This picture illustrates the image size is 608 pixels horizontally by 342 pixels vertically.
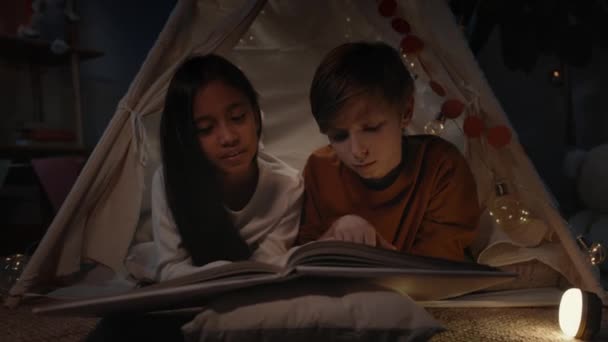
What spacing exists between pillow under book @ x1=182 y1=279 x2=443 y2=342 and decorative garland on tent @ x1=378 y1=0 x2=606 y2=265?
0.40 meters

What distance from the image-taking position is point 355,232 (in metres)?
0.88

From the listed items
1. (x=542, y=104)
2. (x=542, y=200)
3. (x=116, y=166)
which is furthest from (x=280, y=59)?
(x=542, y=104)

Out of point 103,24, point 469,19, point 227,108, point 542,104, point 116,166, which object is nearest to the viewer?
point 227,108

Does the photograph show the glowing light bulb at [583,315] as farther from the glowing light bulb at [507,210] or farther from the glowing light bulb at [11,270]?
the glowing light bulb at [11,270]

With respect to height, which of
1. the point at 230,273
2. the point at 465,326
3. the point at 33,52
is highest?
the point at 33,52

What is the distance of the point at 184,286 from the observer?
0.62 meters

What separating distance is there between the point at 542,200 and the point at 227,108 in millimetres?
584

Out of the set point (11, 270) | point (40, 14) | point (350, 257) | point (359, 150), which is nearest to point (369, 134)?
point (359, 150)

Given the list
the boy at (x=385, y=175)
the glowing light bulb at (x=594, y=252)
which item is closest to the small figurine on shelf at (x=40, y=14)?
the boy at (x=385, y=175)

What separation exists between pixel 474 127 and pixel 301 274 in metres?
0.47

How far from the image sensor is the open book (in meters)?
0.61

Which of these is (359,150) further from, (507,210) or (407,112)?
(507,210)

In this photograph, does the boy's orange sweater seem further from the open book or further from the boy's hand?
the open book

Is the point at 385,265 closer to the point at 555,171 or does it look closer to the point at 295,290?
the point at 295,290
